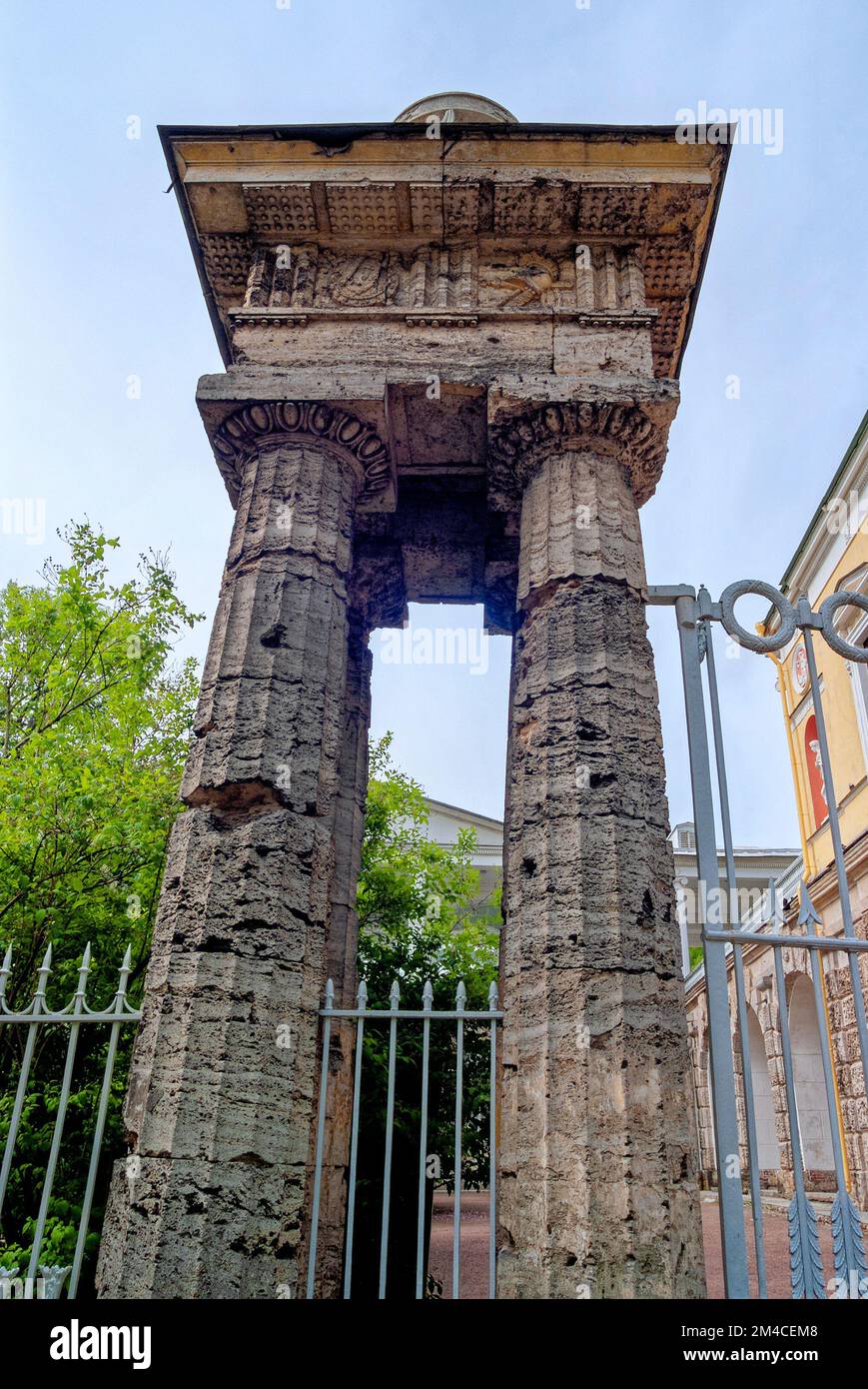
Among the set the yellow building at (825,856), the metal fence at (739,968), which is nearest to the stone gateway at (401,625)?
the metal fence at (739,968)

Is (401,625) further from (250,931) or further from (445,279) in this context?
A: (250,931)

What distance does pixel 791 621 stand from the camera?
3.99 m

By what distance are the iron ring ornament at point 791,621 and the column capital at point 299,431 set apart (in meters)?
2.45

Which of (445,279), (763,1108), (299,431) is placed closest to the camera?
(299,431)

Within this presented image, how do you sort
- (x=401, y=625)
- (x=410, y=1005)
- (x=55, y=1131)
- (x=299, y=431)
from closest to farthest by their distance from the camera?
(x=55, y=1131) < (x=299, y=431) < (x=401, y=625) < (x=410, y=1005)

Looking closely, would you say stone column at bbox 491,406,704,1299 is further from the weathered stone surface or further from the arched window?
the arched window

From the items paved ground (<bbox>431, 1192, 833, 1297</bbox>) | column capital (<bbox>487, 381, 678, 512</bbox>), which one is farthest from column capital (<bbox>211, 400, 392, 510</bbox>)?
paved ground (<bbox>431, 1192, 833, 1297</bbox>)

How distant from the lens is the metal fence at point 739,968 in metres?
3.05

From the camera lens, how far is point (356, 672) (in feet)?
20.1

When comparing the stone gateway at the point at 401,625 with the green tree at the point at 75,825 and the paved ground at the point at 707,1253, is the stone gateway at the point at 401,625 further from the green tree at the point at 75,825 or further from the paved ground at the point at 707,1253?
the paved ground at the point at 707,1253

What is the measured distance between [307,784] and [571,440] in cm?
252

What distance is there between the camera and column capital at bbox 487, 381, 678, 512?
5.12m

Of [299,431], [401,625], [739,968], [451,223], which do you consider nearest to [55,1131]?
[739,968]

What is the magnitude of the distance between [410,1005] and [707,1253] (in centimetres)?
414
